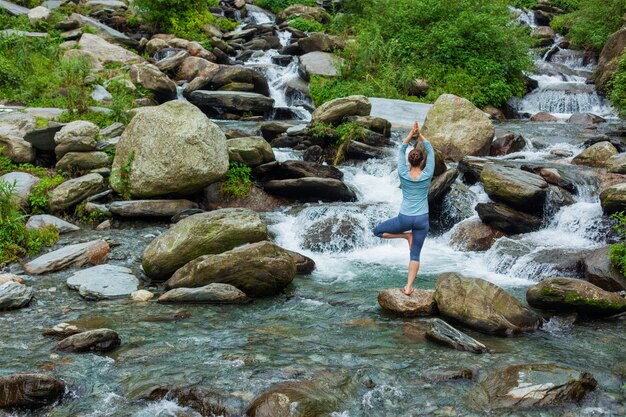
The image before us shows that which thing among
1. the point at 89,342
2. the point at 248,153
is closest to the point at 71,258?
the point at 89,342

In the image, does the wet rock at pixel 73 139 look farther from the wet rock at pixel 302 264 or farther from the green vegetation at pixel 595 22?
the green vegetation at pixel 595 22

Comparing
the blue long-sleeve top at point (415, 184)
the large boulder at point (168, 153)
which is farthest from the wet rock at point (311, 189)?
the blue long-sleeve top at point (415, 184)

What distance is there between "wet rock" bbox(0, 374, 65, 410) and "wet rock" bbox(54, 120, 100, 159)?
32.3 ft

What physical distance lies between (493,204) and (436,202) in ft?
4.73

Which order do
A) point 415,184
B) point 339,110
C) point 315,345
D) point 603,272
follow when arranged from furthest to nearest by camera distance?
point 339,110
point 603,272
point 415,184
point 315,345

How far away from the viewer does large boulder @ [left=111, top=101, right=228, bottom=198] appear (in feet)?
43.0

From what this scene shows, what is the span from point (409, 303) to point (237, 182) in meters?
7.02

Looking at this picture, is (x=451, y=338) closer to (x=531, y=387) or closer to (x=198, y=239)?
(x=531, y=387)

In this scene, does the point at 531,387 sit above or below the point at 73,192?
above

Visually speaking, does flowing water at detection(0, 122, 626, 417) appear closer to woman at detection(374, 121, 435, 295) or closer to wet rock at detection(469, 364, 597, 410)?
wet rock at detection(469, 364, 597, 410)

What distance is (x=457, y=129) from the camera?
55.0 ft

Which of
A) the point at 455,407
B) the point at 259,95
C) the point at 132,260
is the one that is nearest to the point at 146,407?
the point at 455,407

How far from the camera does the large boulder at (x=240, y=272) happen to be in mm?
9461

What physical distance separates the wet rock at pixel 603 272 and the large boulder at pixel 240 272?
508cm
